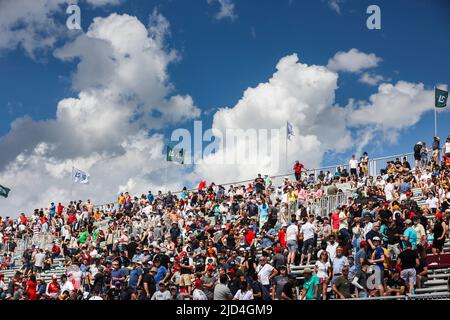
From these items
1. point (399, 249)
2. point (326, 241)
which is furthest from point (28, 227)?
point (399, 249)

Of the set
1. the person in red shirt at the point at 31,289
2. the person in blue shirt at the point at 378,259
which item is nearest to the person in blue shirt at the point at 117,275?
the person in red shirt at the point at 31,289

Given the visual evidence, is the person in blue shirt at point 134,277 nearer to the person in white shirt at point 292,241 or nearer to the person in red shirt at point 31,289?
the person in red shirt at point 31,289

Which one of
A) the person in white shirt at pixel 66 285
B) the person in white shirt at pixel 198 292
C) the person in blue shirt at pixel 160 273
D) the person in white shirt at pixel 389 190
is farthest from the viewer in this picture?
the person in white shirt at pixel 389 190

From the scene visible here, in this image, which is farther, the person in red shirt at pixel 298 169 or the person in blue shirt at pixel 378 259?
the person in red shirt at pixel 298 169

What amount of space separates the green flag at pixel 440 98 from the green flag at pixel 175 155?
16.9m

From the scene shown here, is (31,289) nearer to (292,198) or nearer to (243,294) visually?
(243,294)

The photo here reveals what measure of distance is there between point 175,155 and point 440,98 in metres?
17.5

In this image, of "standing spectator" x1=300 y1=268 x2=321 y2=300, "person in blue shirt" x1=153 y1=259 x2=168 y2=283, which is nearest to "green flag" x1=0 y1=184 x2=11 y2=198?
"person in blue shirt" x1=153 y1=259 x2=168 y2=283

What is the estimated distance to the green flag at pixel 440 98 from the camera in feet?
106

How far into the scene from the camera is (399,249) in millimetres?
17391
